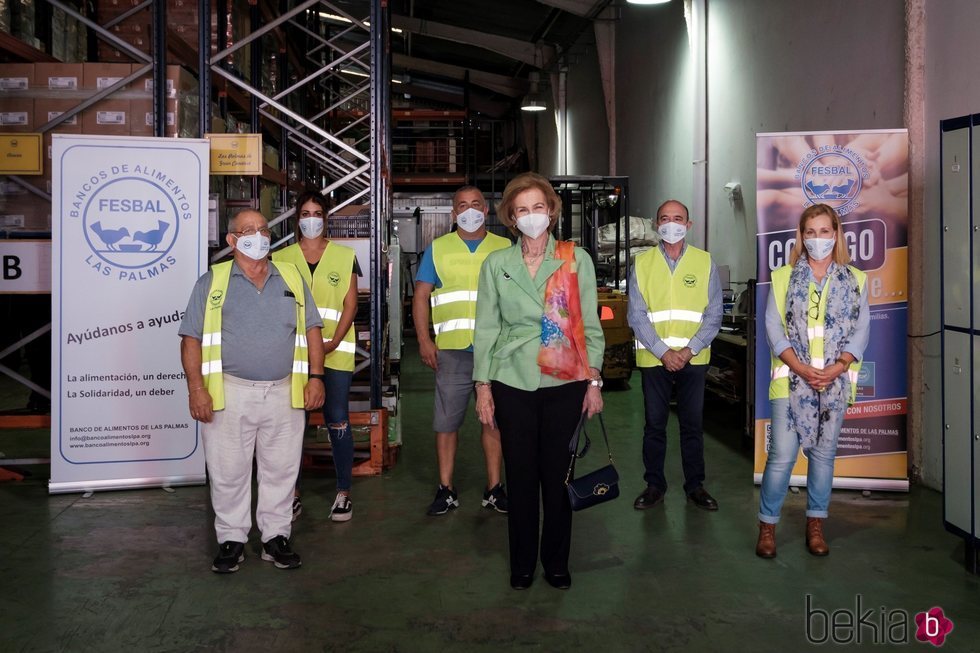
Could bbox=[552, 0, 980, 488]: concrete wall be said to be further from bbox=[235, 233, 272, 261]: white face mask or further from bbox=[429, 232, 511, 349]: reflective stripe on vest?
bbox=[235, 233, 272, 261]: white face mask

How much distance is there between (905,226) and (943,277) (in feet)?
4.24

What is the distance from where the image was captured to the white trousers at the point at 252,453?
391 cm

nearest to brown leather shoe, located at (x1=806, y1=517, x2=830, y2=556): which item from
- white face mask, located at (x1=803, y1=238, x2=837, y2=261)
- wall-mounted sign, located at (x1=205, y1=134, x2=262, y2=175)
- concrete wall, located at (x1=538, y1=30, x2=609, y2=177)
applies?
white face mask, located at (x1=803, y1=238, x2=837, y2=261)

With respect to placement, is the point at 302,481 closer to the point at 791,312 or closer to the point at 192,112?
the point at 192,112

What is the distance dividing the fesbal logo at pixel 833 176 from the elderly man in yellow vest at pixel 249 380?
311 centimetres

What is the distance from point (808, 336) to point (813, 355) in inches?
3.6

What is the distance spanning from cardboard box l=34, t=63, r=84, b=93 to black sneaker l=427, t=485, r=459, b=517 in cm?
355

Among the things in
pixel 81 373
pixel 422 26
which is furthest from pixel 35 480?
pixel 422 26

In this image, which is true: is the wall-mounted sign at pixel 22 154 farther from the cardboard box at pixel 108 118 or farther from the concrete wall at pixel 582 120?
the concrete wall at pixel 582 120

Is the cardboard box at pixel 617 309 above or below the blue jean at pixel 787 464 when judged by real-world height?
above

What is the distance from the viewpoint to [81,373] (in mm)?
5277

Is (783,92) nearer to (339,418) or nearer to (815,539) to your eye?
(815,539)

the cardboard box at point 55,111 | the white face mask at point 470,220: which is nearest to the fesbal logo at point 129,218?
the cardboard box at point 55,111

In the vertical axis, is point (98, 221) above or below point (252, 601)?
above
